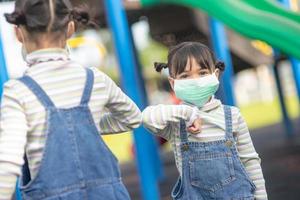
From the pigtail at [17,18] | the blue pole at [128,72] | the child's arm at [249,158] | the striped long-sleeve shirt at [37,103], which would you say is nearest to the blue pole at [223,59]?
the blue pole at [128,72]

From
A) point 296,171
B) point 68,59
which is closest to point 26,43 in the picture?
point 68,59

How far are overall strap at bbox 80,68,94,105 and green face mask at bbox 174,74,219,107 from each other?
0.48 meters

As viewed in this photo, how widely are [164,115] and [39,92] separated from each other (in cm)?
56

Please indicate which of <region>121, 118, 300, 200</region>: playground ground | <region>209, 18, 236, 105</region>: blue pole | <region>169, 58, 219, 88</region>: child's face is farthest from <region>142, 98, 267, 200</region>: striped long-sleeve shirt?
<region>209, 18, 236, 105</region>: blue pole

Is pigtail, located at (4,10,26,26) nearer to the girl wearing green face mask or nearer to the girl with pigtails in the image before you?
the girl with pigtails

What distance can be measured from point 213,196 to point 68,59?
780 mm

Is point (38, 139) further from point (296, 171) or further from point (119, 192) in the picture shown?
point (296, 171)

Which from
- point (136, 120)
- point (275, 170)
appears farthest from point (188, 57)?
point (275, 170)

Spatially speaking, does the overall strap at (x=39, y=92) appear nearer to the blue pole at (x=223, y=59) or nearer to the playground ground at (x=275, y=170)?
the playground ground at (x=275, y=170)

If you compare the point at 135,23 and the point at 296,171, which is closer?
the point at 296,171

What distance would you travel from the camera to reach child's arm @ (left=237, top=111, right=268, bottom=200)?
2.49 meters

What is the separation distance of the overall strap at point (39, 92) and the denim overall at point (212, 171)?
2.13 feet

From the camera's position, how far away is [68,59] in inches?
81.4

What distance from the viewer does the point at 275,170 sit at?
7117 millimetres
